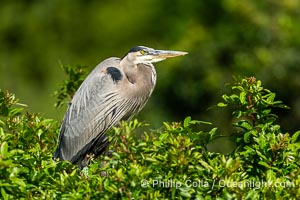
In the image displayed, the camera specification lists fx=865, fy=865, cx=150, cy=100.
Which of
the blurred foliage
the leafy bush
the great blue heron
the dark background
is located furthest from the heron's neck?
the dark background

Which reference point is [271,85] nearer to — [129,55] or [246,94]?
[129,55]

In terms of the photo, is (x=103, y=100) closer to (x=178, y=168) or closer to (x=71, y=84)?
(x=71, y=84)

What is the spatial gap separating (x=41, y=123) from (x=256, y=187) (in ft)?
4.19

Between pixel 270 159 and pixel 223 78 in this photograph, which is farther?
pixel 223 78

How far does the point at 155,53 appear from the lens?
604cm

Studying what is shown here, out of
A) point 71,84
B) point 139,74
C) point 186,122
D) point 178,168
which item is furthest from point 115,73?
point 178,168

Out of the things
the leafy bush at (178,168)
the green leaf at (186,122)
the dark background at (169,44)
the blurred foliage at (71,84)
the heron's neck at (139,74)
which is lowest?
the leafy bush at (178,168)

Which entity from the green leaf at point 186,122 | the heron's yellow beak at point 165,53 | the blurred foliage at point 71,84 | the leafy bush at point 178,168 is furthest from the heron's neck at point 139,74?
the green leaf at point 186,122

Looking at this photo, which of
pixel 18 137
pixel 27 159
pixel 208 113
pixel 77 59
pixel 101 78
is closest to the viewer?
pixel 27 159

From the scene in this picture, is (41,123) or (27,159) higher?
(41,123)

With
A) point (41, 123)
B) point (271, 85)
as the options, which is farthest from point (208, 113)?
point (41, 123)

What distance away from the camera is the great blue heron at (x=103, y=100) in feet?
19.4

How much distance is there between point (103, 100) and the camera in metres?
5.97

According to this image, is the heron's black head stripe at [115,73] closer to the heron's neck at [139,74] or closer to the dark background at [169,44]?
the heron's neck at [139,74]
